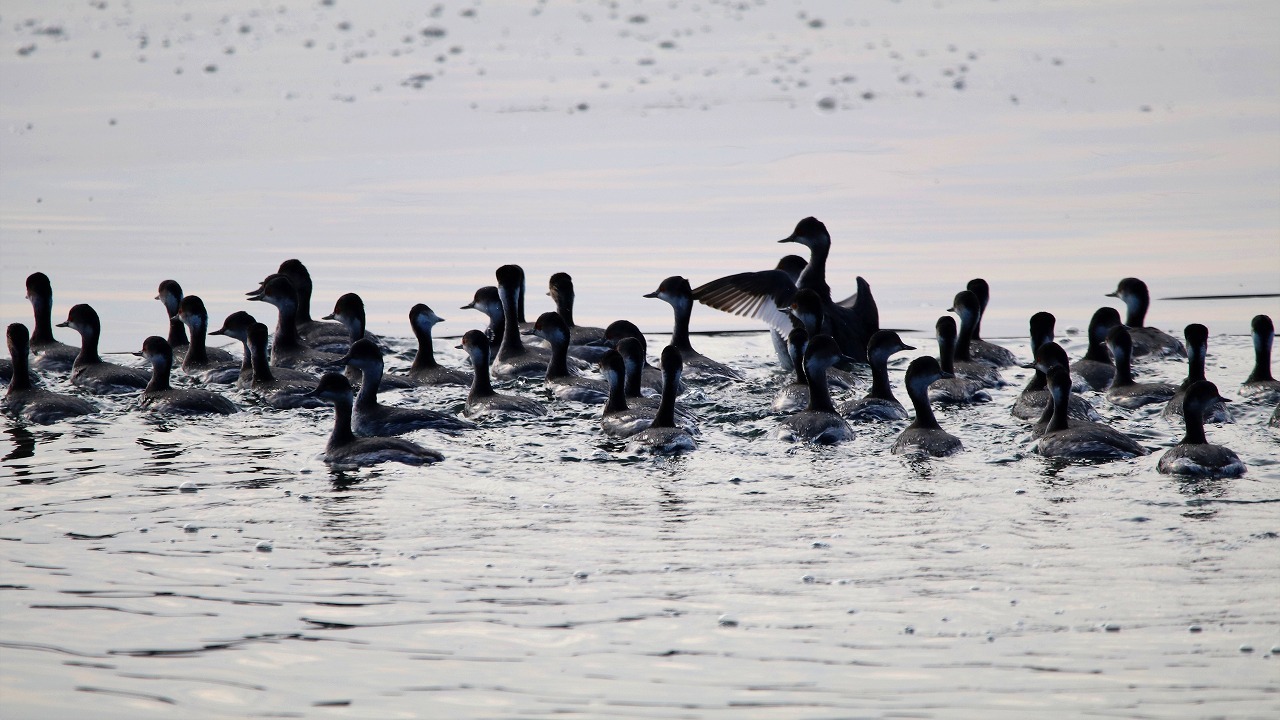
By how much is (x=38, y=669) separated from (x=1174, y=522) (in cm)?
628

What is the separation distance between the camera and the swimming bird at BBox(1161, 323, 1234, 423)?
12.5 m

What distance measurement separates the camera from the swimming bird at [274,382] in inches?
529

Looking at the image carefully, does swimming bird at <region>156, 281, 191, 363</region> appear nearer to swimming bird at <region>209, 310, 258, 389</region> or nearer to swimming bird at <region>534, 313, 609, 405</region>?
swimming bird at <region>209, 310, 258, 389</region>

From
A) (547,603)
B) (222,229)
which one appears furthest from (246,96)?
(547,603)

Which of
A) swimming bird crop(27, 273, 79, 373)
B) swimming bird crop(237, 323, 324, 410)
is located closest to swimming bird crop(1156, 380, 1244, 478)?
swimming bird crop(237, 323, 324, 410)

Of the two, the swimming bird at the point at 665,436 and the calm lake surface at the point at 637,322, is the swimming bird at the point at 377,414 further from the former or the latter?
the swimming bird at the point at 665,436

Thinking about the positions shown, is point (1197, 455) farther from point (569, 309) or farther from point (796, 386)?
point (569, 309)

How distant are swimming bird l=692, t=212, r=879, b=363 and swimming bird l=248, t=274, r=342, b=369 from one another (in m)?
3.79

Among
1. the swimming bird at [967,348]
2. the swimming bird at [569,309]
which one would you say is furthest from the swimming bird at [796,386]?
the swimming bird at [569,309]

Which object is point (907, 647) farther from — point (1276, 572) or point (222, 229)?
point (222, 229)

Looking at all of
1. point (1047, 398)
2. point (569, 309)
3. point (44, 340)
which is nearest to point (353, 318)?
point (569, 309)

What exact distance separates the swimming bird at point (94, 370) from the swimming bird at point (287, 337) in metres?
1.49

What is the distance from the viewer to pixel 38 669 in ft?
23.5

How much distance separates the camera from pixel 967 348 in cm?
1498
